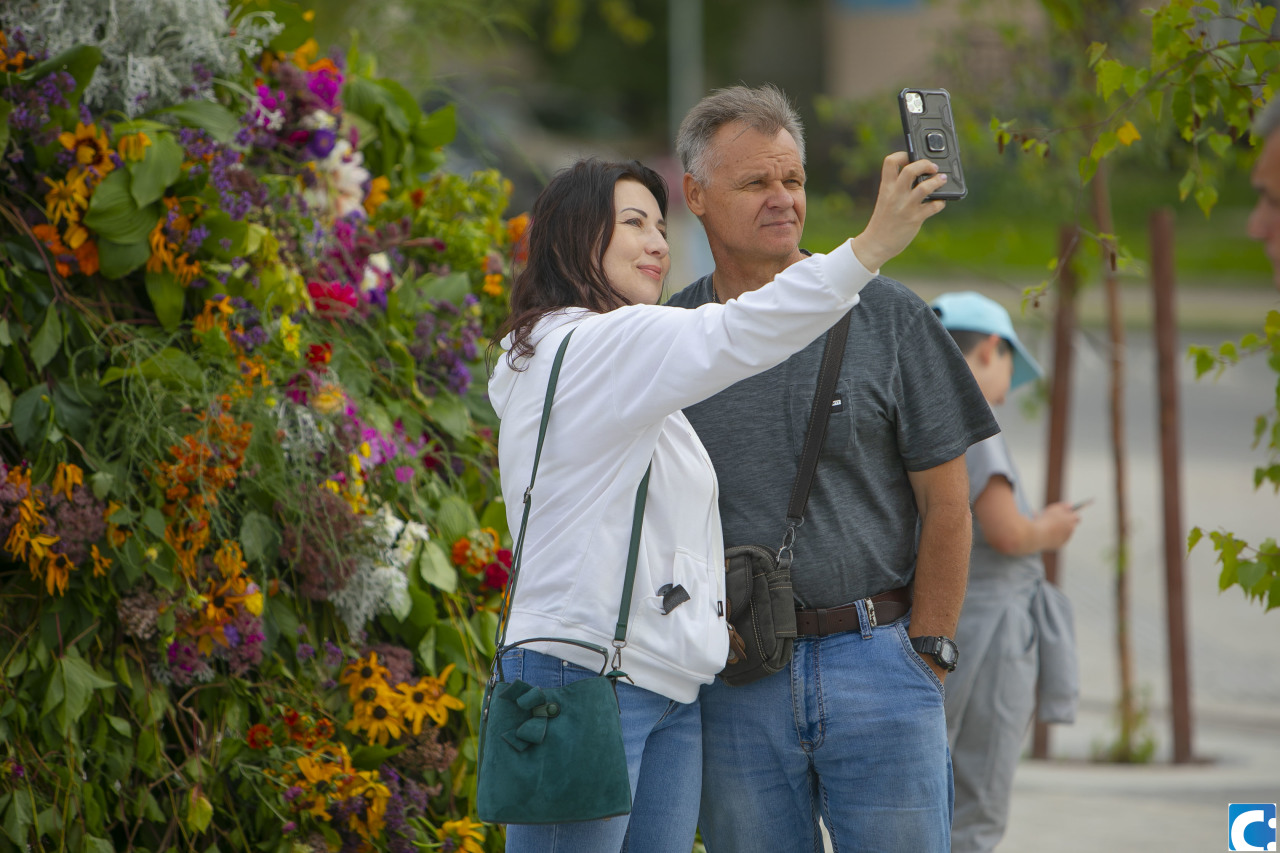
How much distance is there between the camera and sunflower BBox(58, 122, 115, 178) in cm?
276

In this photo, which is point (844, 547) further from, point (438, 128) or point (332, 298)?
point (438, 128)

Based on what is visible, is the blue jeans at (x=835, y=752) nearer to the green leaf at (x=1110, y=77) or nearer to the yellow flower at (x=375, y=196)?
the green leaf at (x=1110, y=77)

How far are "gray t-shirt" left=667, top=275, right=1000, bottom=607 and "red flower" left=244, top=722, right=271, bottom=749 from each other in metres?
1.11

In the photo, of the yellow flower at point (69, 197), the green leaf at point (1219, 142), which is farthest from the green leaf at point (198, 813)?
the green leaf at point (1219, 142)

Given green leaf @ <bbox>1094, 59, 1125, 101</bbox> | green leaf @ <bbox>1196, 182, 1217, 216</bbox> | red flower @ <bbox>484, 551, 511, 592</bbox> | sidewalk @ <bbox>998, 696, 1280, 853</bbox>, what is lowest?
sidewalk @ <bbox>998, 696, 1280, 853</bbox>

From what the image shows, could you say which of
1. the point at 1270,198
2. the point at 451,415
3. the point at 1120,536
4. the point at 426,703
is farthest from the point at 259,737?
the point at 1120,536

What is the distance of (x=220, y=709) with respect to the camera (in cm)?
277

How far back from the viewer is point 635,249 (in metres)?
2.14

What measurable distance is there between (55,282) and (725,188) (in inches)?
58.3

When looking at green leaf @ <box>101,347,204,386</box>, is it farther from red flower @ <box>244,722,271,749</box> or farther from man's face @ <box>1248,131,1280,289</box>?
man's face @ <box>1248,131,1280,289</box>

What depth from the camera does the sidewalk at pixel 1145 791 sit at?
3.96 meters

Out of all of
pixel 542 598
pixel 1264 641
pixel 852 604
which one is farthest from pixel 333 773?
pixel 1264 641

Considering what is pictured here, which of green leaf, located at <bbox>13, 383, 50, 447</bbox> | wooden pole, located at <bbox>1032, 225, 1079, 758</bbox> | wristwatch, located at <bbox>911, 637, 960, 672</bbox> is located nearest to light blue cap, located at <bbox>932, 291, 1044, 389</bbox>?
wristwatch, located at <bbox>911, 637, 960, 672</bbox>

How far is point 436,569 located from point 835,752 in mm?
1137
